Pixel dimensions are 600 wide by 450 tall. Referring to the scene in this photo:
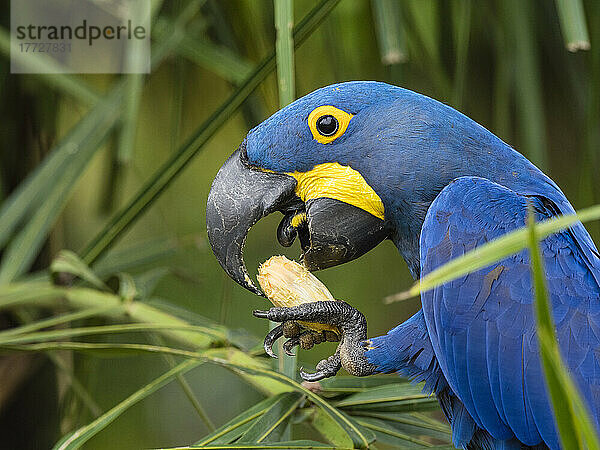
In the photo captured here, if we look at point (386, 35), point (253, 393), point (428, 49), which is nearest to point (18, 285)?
point (253, 393)

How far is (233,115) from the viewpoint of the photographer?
3.80ft

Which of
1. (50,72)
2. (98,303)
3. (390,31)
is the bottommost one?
(98,303)

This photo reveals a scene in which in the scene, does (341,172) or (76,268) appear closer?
(341,172)

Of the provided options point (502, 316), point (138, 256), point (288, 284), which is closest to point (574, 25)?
point (502, 316)

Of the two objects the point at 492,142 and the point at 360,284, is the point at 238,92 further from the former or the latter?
the point at 360,284

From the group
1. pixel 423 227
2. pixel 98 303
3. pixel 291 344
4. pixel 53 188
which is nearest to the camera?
pixel 423 227

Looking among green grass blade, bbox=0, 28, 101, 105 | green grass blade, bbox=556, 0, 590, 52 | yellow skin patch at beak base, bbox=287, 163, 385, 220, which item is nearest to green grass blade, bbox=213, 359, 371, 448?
yellow skin patch at beak base, bbox=287, 163, 385, 220

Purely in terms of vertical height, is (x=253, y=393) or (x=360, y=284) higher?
(x=360, y=284)

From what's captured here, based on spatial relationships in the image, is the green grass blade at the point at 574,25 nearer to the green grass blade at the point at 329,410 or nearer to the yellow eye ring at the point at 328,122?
the yellow eye ring at the point at 328,122

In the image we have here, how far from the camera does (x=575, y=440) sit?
1.23 feet

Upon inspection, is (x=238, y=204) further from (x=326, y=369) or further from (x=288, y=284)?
(x=326, y=369)

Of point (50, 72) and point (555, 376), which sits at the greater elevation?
point (50, 72)

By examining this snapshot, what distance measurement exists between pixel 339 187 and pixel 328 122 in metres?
0.09

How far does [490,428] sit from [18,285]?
0.92 metres
